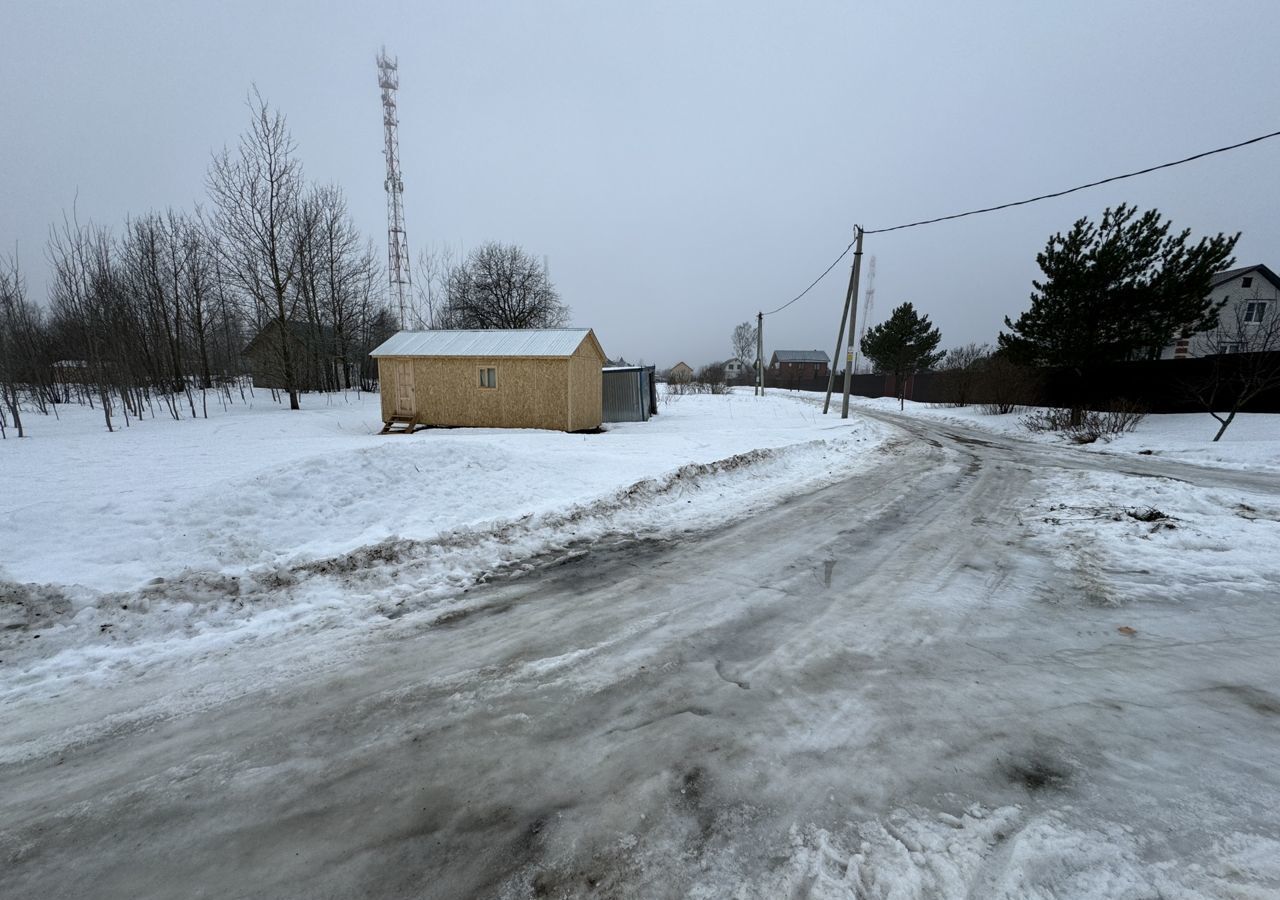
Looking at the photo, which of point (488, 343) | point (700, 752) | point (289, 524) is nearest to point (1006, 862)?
point (700, 752)

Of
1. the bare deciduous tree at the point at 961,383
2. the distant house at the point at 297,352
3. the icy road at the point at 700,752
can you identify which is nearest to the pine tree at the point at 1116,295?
the bare deciduous tree at the point at 961,383

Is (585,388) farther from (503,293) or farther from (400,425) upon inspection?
(503,293)

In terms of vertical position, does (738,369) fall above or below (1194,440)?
above

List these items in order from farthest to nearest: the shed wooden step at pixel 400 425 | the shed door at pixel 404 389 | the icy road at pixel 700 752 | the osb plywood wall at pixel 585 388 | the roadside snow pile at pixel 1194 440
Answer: the shed door at pixel 404 389
the shed wooden step at pixel 400 425
the osb plywood wall at pixel 585 388
the roadside snow pile at pixel 1194 440
the icy road at pixel 700 752

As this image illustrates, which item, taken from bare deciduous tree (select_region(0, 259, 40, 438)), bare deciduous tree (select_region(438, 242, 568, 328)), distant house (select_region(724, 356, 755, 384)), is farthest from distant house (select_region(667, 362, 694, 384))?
bare deciduous tree (select_region(0, 259, 40, 438))

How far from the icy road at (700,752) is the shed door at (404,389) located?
16.3 m

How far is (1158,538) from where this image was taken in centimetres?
535

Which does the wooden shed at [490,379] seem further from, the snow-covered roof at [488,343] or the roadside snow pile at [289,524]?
the roadside snow pile at [289,524]

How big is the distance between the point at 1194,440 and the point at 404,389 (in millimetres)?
25585

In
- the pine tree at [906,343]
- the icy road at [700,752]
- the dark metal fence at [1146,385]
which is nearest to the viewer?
the icy road at [700,752]

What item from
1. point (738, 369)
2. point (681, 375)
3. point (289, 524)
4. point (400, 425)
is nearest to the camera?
point (289, 524)

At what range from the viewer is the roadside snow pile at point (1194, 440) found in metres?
11.4

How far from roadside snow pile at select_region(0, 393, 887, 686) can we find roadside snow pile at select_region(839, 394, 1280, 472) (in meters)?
8.44

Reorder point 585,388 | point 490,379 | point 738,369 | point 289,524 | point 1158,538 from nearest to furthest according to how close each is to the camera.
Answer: point 1158,538 < point 289,524 < point 490,379 < point 585,388 < point 738,369
